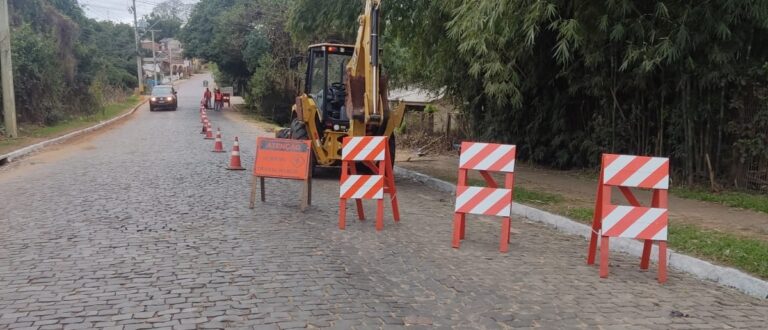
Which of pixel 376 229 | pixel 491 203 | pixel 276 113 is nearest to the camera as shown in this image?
pixel 491 203

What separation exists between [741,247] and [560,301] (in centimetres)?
282

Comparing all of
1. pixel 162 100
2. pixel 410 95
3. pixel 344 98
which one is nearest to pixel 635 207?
pixel 344 98

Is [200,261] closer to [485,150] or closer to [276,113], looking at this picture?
[485,150]

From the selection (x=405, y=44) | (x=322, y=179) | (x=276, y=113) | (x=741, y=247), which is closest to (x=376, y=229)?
(x=741, y=247)

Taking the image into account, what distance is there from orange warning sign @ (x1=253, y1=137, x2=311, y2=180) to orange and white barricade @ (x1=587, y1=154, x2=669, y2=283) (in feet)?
15.0

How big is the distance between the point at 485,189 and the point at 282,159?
11.7ft

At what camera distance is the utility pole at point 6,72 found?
19.5m

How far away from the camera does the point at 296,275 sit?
5.84 m

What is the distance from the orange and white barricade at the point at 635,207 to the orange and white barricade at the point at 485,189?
44.8 inches

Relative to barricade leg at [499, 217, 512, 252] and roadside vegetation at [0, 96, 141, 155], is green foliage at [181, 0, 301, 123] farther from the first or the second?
barricade leg at [499, 217, 512, 252]

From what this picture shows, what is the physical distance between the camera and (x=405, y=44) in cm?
1594

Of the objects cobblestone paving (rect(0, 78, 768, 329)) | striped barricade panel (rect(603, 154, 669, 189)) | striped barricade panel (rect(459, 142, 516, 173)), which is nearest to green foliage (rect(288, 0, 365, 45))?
cobblestone paving (rect(0, 78, 768, 329))

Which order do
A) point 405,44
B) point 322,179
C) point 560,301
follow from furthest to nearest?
point 405,44 → point 322,179 → point 560,301

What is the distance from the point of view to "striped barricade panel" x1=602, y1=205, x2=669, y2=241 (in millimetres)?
6238
